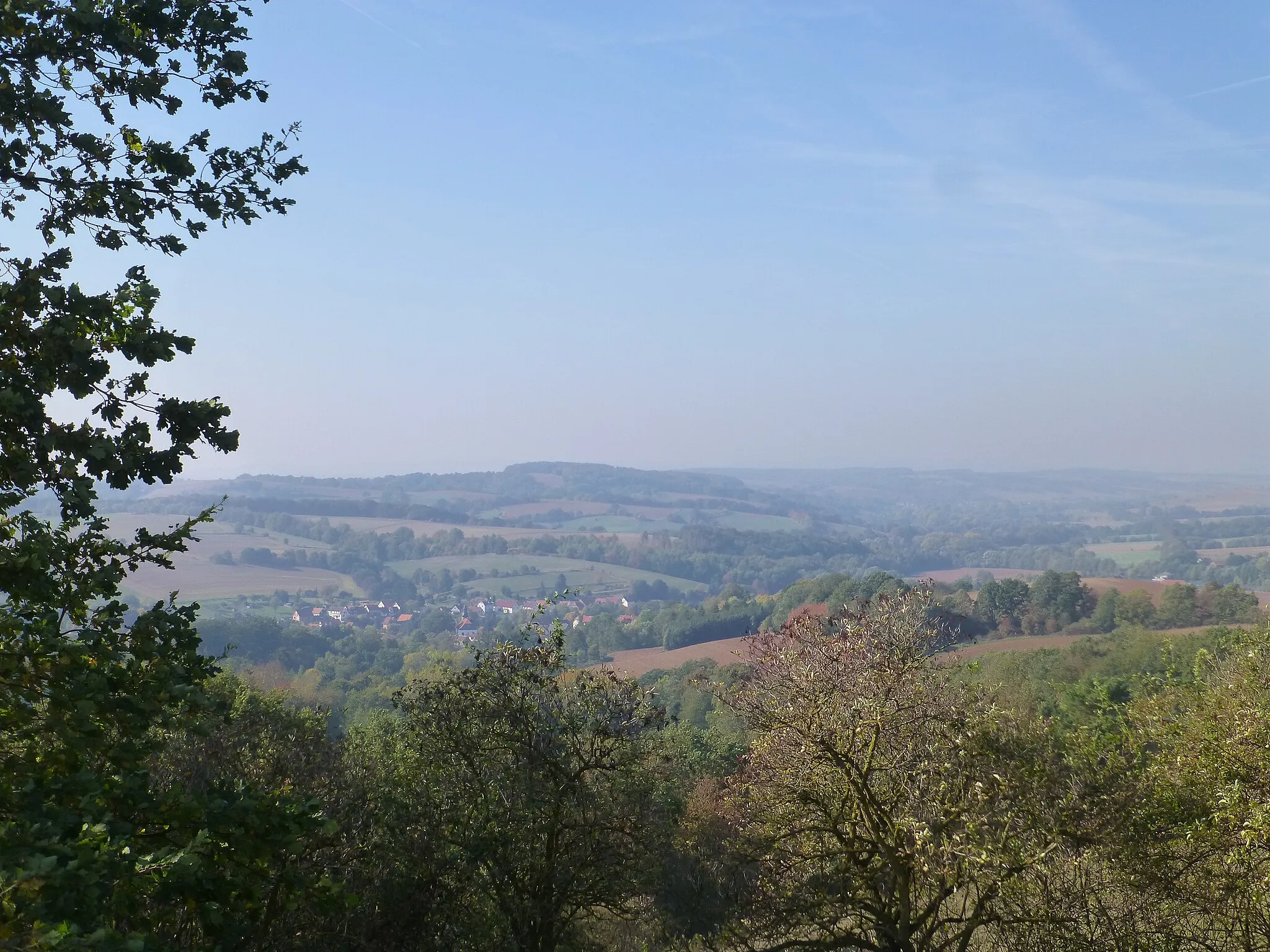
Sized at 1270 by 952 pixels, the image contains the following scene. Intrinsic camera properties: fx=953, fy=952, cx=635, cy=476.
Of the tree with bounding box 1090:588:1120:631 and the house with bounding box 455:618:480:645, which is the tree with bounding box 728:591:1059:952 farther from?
the house with bounding box 455:618:480:645

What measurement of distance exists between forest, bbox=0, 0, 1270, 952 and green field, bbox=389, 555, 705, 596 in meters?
98.5

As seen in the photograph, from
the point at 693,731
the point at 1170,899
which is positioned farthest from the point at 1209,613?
the point at 1170,899

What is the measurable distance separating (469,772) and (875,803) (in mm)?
4242

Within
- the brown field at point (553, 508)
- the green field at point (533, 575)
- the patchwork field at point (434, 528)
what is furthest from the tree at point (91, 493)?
the brown field at point (553, 508)

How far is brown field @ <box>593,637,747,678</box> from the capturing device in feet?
213

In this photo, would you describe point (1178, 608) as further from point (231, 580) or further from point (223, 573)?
point (223, 573)

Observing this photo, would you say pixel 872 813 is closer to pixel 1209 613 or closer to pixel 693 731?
pixel 693 731

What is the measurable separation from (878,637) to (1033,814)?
11.1ft

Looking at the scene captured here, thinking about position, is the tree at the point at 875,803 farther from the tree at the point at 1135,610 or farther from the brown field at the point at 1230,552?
the brown field at the point at 1230,552

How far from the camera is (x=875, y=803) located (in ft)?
31.8

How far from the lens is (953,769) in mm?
10383

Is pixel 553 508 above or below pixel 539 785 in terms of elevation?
below

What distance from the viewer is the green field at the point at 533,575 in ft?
382

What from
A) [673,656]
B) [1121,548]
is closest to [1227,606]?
[673,656]
